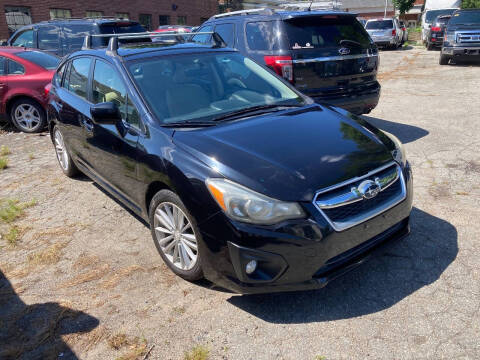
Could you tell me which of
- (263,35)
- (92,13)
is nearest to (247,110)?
(263,35)

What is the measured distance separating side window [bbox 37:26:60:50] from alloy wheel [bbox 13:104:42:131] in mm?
2723

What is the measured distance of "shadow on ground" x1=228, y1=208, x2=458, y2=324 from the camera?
2.83 metres

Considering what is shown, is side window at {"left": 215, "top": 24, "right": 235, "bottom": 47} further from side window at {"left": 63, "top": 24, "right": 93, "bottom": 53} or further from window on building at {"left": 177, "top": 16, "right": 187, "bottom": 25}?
window on building at {"left": 177, "top": 16, "right": 187, "bottom": 25}

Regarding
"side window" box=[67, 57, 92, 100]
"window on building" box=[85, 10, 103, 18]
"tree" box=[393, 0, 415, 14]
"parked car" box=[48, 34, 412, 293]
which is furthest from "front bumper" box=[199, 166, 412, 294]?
"tree" box=[393, 0, 415, 14]

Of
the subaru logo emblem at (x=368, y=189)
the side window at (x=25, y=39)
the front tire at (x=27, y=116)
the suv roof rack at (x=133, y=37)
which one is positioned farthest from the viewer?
the side window at (x=25, y=39)

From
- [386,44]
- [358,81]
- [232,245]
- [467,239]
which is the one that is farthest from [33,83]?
[386,44]

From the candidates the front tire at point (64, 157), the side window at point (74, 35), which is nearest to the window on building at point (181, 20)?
the side window at point (74, 35)

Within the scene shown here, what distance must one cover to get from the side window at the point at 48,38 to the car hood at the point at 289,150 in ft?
28.3

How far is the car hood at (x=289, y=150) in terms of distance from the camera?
2.67 meters

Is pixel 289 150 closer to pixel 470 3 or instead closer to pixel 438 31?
pixel 438 31

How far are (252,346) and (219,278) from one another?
48cm

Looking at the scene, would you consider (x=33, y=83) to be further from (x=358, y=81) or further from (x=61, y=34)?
(x=358, y=81)

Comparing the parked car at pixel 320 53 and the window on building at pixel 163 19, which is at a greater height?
the window on building at pixel 163 19

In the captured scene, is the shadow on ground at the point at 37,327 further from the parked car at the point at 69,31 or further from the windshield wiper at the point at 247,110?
the parked car at the point at 69,31
